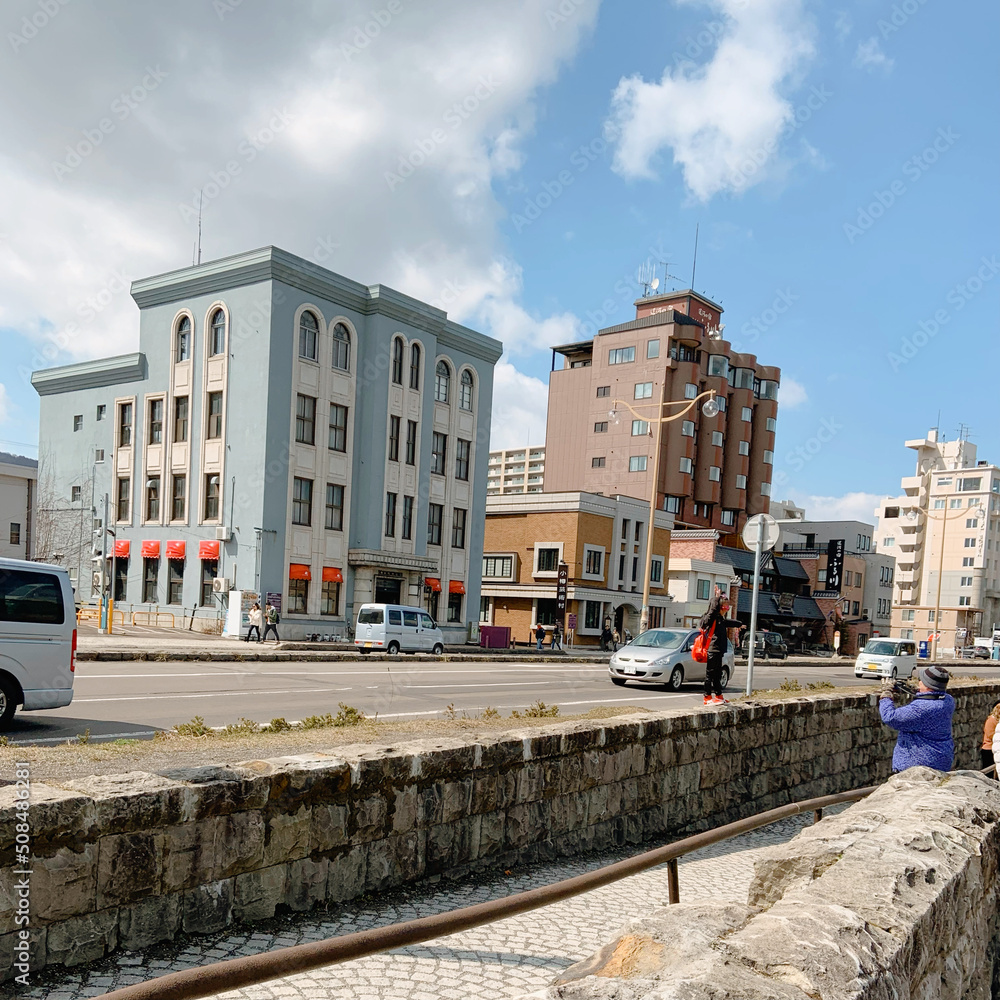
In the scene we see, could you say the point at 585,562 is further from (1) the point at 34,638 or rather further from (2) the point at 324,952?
(2) the point at 324,952

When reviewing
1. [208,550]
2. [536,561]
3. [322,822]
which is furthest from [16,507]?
[322,822]

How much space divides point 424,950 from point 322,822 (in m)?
0.92

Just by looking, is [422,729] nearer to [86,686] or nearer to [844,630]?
[86,686]

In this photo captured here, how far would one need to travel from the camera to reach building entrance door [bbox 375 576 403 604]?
43.0 m

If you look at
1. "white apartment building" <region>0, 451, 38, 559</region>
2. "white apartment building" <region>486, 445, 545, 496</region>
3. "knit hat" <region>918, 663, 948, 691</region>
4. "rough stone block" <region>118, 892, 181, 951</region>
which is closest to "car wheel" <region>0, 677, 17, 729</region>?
"rough stone block" <region>118, 892, 181, 951</region>

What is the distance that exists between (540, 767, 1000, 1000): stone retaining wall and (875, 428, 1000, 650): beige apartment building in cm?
11246

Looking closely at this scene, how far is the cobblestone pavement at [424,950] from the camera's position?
13.5 ft

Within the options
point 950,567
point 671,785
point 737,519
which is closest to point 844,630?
point 737,519

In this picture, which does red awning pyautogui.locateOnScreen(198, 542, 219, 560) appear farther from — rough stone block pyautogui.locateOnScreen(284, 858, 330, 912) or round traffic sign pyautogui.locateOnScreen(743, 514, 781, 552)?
rough stone block pyautogui.locateOnScreen(284, 858, 330, 912)

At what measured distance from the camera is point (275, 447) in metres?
38.7

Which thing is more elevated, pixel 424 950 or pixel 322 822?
pixel 322 822

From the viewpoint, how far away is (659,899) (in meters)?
7.02

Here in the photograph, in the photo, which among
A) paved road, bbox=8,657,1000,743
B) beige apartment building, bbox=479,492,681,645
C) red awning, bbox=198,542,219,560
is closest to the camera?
paved road, bbox=8,657,1000,743

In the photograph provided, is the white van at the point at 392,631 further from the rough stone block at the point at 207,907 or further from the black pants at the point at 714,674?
the rough stone block at the point at 207,907
